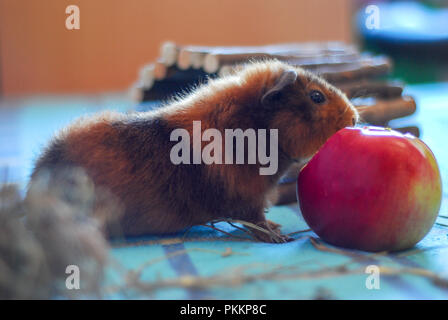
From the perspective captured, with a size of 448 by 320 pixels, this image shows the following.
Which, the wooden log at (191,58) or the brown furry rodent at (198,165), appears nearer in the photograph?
the brown furry rodent at (198,165)

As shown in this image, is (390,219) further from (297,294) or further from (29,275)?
(29,275)

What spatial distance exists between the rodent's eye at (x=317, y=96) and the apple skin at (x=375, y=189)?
0.76 ft

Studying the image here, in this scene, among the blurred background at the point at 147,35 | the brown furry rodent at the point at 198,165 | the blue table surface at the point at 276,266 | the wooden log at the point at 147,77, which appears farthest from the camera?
the blurred background at the point at 147,35

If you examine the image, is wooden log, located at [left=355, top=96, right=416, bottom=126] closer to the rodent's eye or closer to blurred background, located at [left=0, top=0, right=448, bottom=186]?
the rodent's eye

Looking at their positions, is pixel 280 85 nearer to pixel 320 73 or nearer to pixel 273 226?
pixel 273 226

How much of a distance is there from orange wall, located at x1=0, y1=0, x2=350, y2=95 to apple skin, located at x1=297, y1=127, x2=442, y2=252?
218 inches

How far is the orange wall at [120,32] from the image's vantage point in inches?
261

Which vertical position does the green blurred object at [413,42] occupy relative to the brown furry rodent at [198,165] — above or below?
above

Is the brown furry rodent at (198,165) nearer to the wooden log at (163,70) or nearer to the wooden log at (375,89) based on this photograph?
the wooden log at (375,89)

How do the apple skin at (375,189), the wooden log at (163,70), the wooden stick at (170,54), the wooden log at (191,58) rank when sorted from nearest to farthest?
the apple skin at (375,189) → the wooden log at (191,58) → the wooden stick at (170,54) → the wooden log at (163,70)

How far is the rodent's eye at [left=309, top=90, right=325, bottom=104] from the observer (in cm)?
186

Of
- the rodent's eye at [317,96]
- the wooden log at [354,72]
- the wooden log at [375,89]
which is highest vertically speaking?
the wooden log at [354,72]

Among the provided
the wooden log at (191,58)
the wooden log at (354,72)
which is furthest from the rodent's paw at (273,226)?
the wooden log at (191,58)
